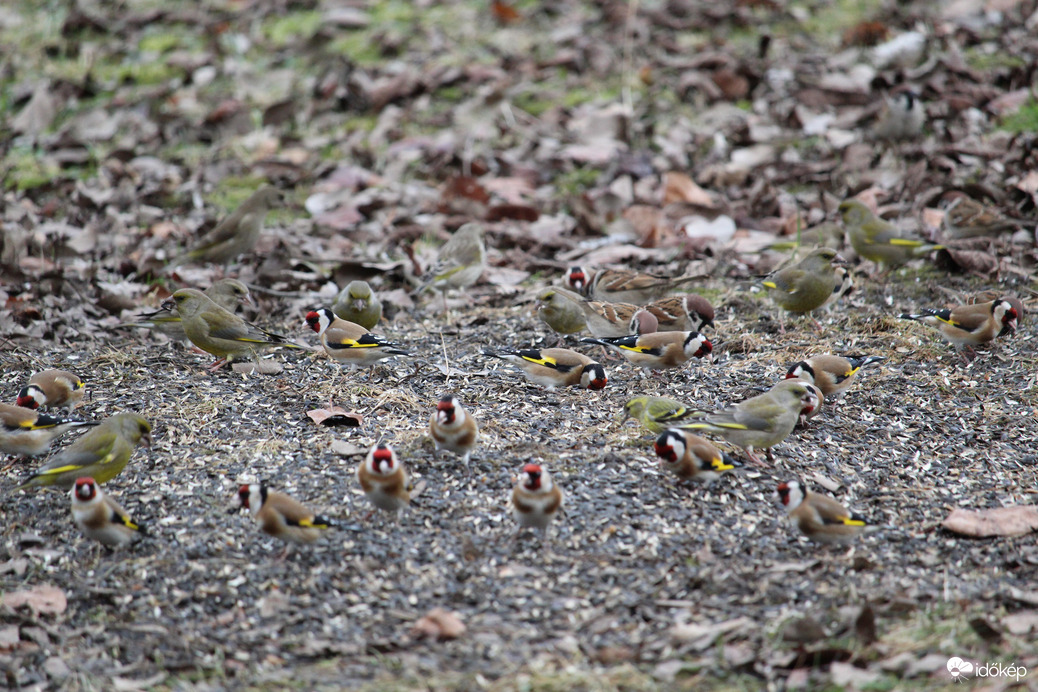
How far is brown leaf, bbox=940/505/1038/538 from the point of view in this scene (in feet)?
13.4

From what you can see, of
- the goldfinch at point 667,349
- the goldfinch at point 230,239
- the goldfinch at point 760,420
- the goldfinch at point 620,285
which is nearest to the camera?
the goldfinch at point 760,420

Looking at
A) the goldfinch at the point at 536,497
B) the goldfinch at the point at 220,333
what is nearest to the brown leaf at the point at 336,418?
the goldfinch at the point at 220,333

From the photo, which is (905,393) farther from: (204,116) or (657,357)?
(204,116)

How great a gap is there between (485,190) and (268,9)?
5158 millimetres

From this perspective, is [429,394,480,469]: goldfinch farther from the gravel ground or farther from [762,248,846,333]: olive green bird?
[762,248,846,333]: olive green bird

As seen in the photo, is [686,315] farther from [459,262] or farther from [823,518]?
[823,518]

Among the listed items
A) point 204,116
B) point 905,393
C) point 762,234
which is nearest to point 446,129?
point 204,116

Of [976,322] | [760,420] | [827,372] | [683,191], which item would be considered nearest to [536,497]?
[760,420]

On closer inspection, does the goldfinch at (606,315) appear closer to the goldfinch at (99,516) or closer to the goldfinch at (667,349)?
the goldfinch at (667,349)

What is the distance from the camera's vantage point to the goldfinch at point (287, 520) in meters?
3.97

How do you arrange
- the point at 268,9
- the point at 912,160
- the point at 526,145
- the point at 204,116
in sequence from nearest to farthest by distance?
1. the point at 912,160
2. the point at 526,145
3. the point at 204,116
4. the point at 268,9

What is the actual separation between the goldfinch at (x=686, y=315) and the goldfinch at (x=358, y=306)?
173 cm

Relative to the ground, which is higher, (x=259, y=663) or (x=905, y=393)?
(x=259, y=663)

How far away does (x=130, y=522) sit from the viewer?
406 cm
